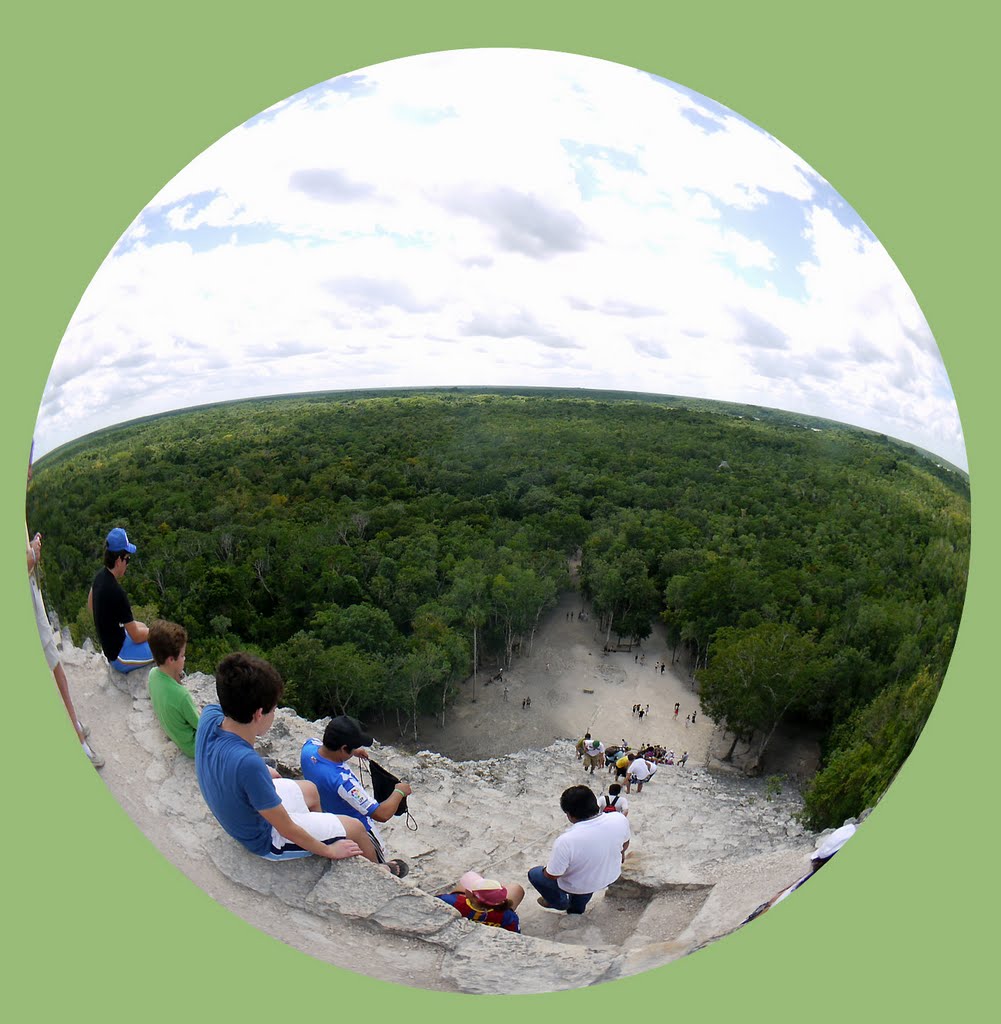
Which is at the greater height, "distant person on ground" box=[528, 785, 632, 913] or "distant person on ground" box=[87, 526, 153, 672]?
"distant person on ground" box=[87, 526, 153, 672]

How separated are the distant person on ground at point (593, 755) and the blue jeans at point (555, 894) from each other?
892mm

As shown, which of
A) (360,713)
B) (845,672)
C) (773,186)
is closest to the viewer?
(360,713)

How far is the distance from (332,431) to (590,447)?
6.65 feet

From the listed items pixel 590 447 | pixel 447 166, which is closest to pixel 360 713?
pixel 590 447

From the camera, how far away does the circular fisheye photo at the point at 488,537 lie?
21.9 feet

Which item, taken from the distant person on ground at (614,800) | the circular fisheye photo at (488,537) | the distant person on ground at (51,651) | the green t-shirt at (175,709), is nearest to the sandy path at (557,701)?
the circular fisheye photo at (488,537)

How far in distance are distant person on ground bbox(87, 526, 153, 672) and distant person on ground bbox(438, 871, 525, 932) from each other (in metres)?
3.10

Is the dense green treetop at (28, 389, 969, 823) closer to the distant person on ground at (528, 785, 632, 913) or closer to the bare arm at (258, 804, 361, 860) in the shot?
the bare arm at (258, 804, 361, 860)

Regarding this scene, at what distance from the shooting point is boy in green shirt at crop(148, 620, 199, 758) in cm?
701

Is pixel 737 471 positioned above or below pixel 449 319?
below

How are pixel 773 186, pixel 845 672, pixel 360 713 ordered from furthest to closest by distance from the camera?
pixel 773 186, pixel 845 672, pixel 360 713

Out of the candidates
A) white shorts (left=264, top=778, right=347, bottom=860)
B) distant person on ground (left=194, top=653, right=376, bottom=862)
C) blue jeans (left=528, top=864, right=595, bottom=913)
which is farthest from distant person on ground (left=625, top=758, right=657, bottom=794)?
white shorts (left=264, top=778, right=347, bottom=860)

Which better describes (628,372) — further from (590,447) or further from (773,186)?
(773,186)

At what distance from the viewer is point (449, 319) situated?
6840 millimetres
